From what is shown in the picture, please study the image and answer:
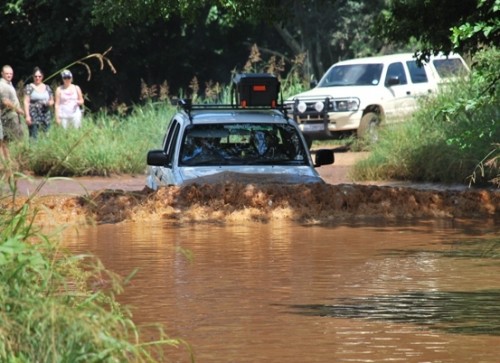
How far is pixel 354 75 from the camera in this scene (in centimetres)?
3167

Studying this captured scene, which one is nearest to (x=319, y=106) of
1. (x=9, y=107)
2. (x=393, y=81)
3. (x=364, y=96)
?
(x=364, y=96)

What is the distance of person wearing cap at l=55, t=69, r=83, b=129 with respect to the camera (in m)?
26.8

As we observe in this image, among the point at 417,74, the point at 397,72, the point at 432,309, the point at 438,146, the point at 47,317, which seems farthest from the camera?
the point at 417,74

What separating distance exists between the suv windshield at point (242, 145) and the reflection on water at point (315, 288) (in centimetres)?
76

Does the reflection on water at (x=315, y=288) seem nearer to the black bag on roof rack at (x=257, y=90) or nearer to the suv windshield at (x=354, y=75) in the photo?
the black bag on roof rack at (x=257, y=90)

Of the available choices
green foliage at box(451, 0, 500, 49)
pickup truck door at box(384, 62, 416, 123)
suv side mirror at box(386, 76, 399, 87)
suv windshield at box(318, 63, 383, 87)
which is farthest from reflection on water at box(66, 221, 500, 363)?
suv windshield at box(318, 63, 383, 87)

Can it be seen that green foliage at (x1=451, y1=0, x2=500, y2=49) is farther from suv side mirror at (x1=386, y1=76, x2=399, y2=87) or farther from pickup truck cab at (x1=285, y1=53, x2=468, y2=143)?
suv side mirror at (x1=386, y1=76, x2=399, y2=87)

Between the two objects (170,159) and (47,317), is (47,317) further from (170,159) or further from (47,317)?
(170,159)

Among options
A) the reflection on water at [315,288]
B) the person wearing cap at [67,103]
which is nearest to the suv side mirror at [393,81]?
the person wearing cap at [67,103]

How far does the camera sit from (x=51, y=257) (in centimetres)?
789

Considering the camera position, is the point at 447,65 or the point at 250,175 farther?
the point at 447,65

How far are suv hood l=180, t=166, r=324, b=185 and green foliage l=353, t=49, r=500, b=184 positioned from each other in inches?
172

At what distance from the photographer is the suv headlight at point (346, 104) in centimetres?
3027

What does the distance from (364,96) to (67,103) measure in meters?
6.44
